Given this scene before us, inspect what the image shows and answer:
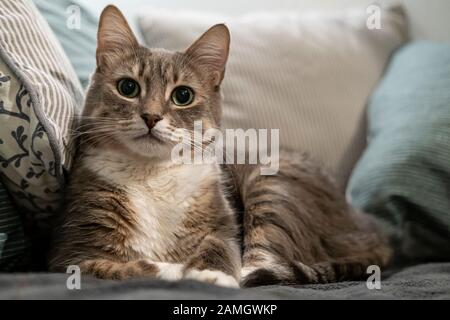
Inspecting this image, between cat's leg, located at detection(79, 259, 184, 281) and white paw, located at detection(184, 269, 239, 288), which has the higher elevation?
cat's leg, located at detection(79, 259, 184, 281)

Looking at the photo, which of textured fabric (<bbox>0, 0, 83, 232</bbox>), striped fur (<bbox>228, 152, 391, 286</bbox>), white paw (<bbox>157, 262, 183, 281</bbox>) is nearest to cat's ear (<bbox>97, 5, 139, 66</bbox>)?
textured fabric (<bbox>0, 0, 83, 232</bbox>)

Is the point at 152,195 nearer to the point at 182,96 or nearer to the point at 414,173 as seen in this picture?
→ the point at 182,96

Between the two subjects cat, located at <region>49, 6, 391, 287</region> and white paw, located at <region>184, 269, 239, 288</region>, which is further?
cat, located at <region>49, 6, 391, 287</region>

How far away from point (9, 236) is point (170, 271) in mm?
384

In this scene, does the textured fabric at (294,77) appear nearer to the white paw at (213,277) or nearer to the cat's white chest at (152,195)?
the cat's white chest at (152,195)

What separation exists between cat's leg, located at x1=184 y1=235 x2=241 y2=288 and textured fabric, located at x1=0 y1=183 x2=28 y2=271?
0.40 metres

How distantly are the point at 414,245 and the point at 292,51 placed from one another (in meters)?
0.81

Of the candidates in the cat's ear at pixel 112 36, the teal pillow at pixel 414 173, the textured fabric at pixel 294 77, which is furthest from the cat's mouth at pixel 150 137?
the teal pillow at pixel 414 173

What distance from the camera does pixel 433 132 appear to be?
1.67 m

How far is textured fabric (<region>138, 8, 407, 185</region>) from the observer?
76.4 inches

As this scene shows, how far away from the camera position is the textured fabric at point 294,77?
1.94 m

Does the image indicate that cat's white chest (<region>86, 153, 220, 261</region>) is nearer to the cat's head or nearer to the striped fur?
the cat's head
